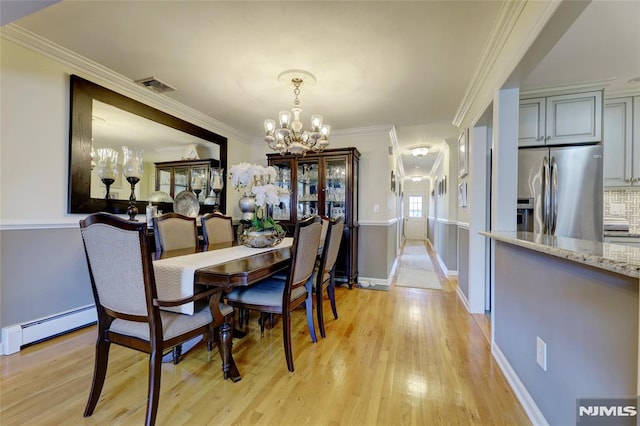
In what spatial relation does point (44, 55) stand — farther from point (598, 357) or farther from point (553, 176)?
point (553, 176)

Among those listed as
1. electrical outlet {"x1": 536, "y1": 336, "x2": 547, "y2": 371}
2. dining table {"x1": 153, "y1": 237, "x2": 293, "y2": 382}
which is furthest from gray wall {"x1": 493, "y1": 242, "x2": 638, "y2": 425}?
dining table {"x1": 153, "y1": 237, "x2": 293, "y2": 382}

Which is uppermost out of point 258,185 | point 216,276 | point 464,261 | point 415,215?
point 258,185

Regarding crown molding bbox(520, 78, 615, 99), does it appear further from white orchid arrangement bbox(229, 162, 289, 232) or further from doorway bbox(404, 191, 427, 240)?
doorway bbox(404, 191, 427, 240)

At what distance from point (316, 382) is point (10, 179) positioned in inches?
101

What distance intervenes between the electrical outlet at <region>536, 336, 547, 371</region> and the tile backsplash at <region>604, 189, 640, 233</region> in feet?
8.76

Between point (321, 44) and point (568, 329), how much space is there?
219 centimetres

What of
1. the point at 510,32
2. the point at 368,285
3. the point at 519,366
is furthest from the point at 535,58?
the point at 368,285

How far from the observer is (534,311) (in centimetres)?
138

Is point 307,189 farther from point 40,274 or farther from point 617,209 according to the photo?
point 617,209

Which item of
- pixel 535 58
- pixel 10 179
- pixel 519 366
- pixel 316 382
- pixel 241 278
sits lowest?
pixel 316 382

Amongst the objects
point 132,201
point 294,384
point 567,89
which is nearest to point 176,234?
point 132,201

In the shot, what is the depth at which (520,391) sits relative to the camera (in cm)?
148

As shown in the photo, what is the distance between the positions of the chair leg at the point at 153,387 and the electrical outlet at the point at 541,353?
178 cm

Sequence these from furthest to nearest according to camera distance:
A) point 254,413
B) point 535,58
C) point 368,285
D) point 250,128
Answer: point 250,128, point 368,285, point 535,58, point 254,413
